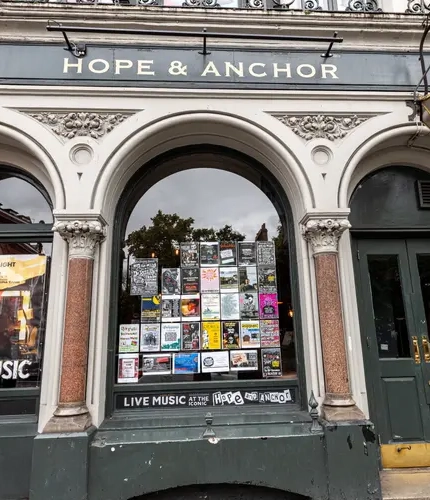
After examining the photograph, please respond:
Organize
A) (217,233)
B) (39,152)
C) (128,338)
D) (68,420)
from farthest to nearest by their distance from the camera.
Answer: (217,233) < (128,338) < (39,152) < (68,420)

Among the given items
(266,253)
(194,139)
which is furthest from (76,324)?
(194,139)

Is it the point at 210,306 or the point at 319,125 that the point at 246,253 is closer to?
the point at 210,306

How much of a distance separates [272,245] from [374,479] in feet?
9.99

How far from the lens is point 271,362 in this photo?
5078 millimetres

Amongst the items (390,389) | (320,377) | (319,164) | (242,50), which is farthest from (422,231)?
(242,50)

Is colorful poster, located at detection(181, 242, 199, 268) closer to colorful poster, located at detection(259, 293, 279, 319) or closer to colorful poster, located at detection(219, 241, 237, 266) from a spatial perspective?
colorful poster, located at detection(219, 241, 237, 266)

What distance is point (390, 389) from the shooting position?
16.3ft

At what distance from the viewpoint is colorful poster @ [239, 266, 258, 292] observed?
208 inches

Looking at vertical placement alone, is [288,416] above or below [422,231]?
below

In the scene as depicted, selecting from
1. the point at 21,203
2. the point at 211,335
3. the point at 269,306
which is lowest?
the point at 211,335

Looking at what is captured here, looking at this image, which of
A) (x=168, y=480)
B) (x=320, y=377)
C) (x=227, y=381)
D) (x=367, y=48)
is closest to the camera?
(x=168, y=480)

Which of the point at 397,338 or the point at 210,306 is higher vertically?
the point at 210,306

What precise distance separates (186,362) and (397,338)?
2904 mm

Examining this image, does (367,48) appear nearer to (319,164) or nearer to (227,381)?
(319,164)
